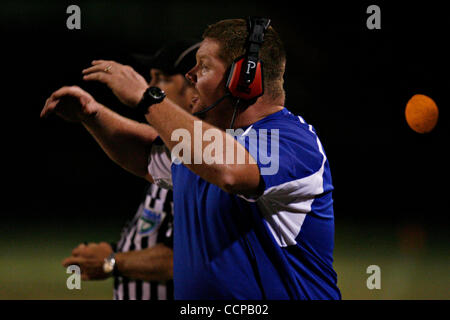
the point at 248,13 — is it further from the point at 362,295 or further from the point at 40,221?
the point at 40,221

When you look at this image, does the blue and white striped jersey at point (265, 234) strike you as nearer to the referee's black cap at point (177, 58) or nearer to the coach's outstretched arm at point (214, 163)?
the coach's outstretched arm at point (214, 163)

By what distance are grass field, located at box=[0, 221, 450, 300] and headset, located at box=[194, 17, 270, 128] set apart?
248 centimetres

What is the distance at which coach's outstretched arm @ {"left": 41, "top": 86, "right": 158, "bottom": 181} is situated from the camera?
5.19ft

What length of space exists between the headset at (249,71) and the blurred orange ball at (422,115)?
792mm

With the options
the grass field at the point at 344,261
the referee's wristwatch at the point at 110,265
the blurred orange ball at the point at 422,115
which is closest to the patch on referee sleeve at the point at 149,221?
the referee's wristwatch at the point at 110,265

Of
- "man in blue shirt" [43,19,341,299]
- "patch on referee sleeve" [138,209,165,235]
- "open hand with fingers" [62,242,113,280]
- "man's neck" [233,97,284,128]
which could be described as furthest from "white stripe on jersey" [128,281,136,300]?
"man's neck" [233,97,284,128]

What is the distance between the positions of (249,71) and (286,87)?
291 cm

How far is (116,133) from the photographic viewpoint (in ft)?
5.47

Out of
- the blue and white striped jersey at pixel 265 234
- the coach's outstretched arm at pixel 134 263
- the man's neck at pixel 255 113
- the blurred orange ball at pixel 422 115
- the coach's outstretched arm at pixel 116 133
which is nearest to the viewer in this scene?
the blue and white striped jersey at pixel 265 234

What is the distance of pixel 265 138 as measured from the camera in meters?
1.27

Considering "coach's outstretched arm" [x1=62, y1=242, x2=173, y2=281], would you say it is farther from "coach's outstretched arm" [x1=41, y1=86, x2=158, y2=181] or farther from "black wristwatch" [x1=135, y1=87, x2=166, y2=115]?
"black wristwatch" [x1=135, y1=87, x2=166, y2=115]

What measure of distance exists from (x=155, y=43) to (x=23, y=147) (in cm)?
198

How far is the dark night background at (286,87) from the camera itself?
13.5 feet

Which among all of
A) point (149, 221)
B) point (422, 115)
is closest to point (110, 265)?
point (149, 221)
